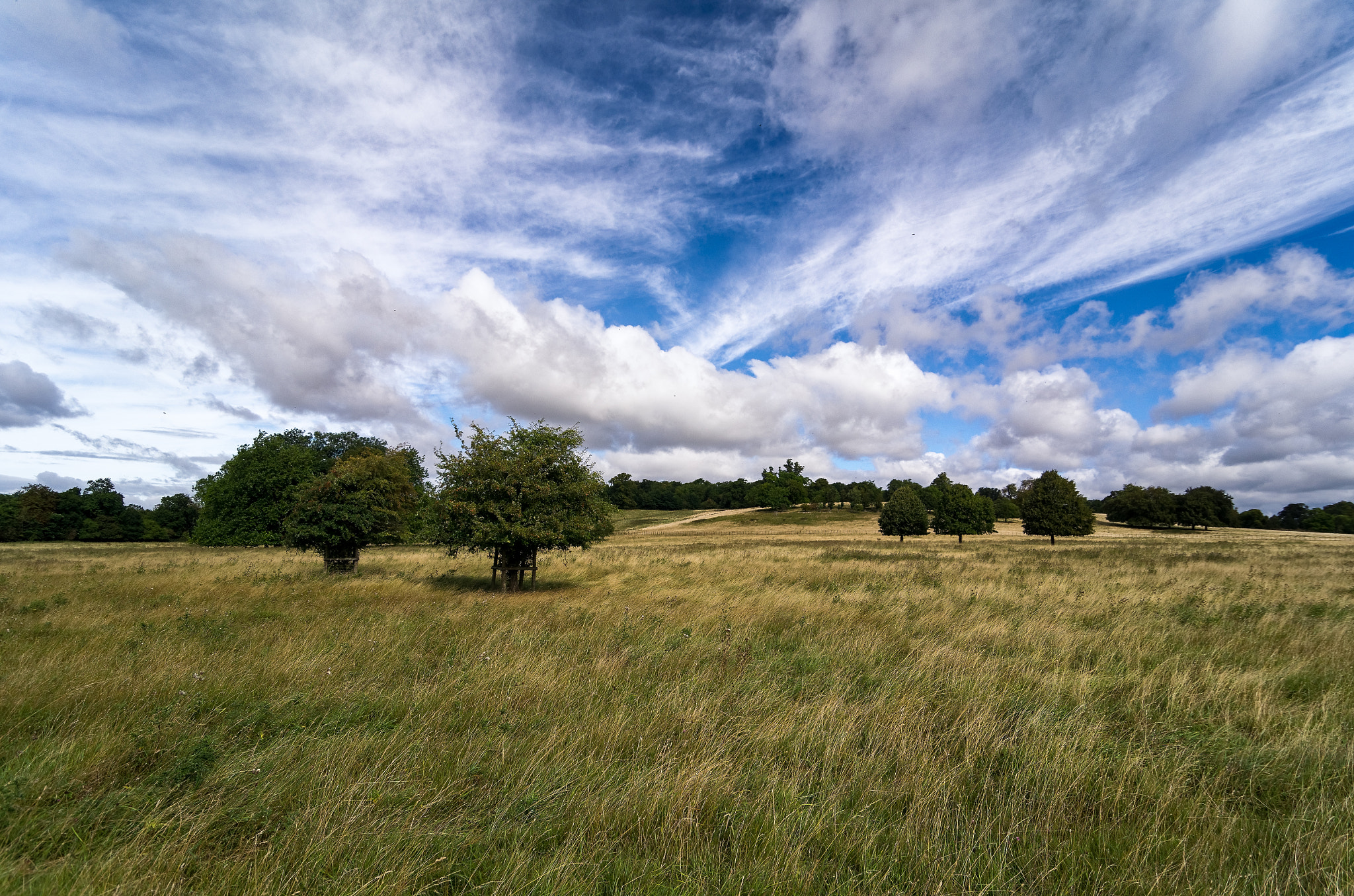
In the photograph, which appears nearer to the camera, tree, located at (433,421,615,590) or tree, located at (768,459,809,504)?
tree, located at (433,421,615,590)

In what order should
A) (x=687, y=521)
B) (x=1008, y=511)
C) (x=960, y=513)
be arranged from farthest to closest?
(x=1008, y=511) < (x=687, y=521) < (x=960, y=513)

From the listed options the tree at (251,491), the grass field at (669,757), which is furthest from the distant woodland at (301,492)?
the grass field at (669,757)

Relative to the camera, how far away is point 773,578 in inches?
704

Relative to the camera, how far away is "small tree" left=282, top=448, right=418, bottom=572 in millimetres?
18797

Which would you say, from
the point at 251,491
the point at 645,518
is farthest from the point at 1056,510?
the point at 251,491

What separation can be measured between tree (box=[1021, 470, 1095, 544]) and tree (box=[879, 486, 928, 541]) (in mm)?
9450

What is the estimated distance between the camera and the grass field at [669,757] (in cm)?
303

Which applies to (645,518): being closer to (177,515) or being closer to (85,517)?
(177,515)

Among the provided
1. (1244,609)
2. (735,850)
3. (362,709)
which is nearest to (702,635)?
(362,709)

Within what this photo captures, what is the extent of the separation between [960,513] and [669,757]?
6428cm

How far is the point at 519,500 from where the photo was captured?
1524 cm

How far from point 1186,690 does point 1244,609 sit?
8574 mm

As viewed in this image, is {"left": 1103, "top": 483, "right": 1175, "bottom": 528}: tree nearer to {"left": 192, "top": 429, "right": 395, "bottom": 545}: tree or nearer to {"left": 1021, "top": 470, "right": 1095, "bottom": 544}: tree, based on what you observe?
{"left": 1021, "top": 470, "right": 1095, "bottom": 544}: tree

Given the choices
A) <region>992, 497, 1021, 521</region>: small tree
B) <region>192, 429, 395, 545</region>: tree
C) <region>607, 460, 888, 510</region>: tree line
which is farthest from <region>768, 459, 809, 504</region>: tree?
<region>192, 429, 395, 545</region>: tree
